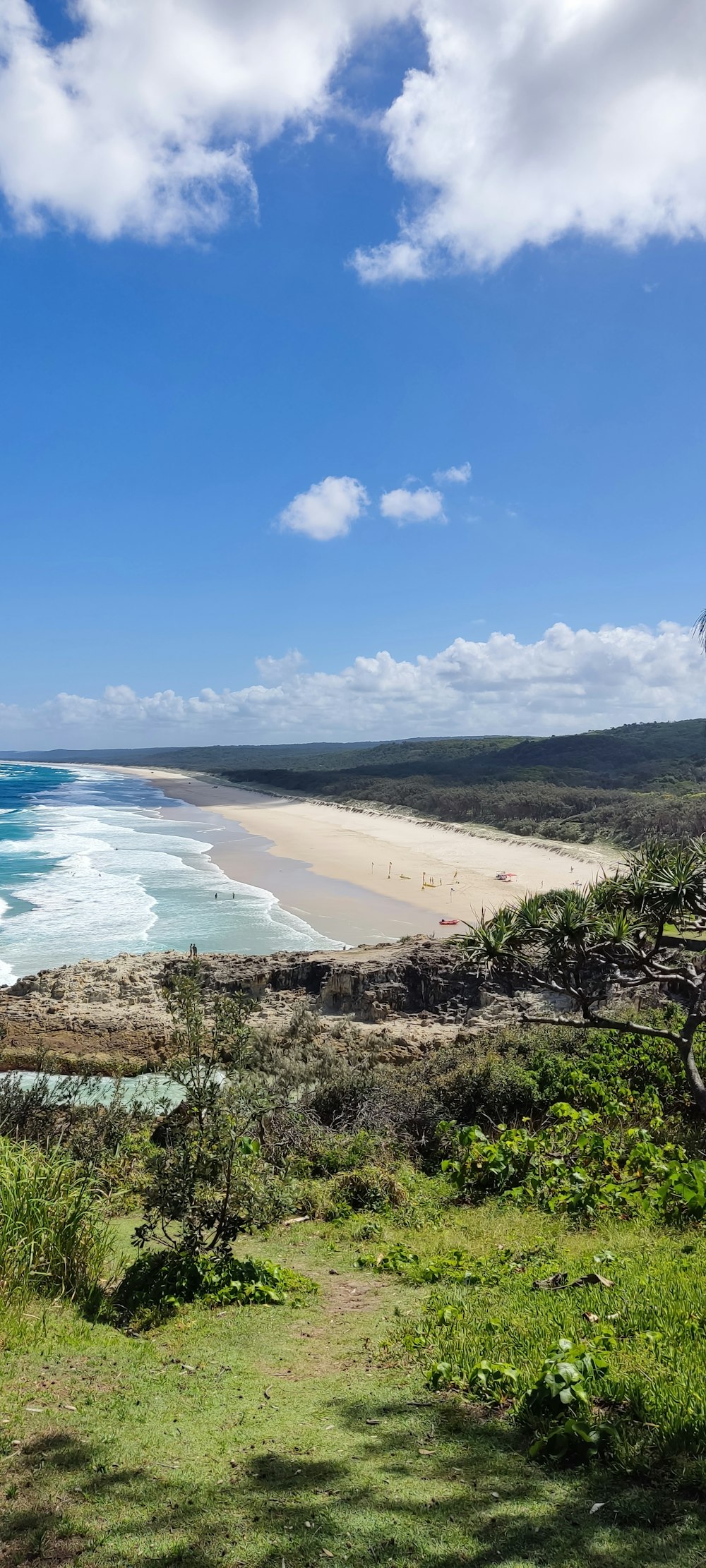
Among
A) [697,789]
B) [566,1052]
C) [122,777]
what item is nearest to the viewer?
[566,1052]

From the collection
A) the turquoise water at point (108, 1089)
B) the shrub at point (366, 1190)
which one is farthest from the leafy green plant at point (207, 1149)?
the turquoise water at point (108, 1089)

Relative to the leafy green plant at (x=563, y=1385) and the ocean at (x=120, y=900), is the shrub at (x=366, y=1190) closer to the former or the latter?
the leafy green plant at (x=563, y=1385)

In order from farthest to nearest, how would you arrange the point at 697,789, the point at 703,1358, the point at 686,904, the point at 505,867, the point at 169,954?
the point at 697,789
the point at 505,867
the point at 169,954
the point at 686,904
the point at 703,1358

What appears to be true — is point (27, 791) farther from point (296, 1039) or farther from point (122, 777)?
point (296, 1039)

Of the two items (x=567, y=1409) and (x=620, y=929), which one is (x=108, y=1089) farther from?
(x=567, y=1409)

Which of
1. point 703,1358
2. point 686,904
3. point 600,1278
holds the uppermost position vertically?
point 686,904

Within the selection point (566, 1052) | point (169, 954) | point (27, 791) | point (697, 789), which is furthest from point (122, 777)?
point (566, 1052)
